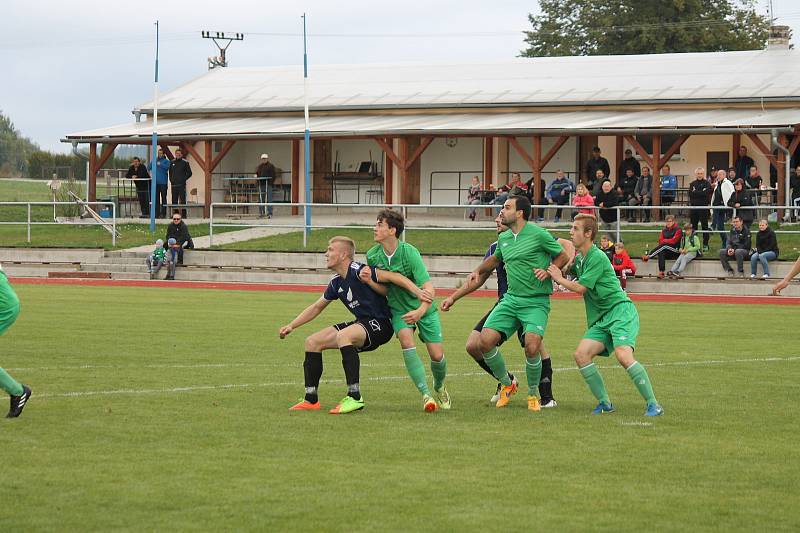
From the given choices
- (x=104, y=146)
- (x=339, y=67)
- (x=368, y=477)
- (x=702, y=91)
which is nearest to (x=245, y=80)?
(x=339, y=67)

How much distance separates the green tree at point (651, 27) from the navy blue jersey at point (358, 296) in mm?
58431

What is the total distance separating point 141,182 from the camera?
42.6 m

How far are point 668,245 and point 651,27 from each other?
41177 mm

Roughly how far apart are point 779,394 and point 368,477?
5.54 m

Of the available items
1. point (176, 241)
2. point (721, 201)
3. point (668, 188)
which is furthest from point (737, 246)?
point (176, 241)

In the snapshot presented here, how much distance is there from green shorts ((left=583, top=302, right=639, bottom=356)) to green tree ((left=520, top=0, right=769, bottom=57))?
58.2 metres

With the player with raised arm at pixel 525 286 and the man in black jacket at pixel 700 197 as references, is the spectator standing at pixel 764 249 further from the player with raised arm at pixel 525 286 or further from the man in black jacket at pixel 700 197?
the player with raised arm at pixel 525 286

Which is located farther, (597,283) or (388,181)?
(388,181)

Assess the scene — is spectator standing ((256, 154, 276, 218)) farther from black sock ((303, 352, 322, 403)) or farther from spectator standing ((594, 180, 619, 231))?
black sock ((303, 352, 322, 403))

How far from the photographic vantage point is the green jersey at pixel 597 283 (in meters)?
10.4

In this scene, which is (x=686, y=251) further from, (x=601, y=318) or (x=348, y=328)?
(x=348, y=328)

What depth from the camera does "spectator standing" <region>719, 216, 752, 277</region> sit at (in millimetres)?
27688

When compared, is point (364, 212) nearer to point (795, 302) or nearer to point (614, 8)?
point (795, 302)

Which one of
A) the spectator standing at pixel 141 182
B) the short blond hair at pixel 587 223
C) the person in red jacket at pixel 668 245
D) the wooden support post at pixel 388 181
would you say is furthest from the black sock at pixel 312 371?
the wooden support post at pixel 388 181
